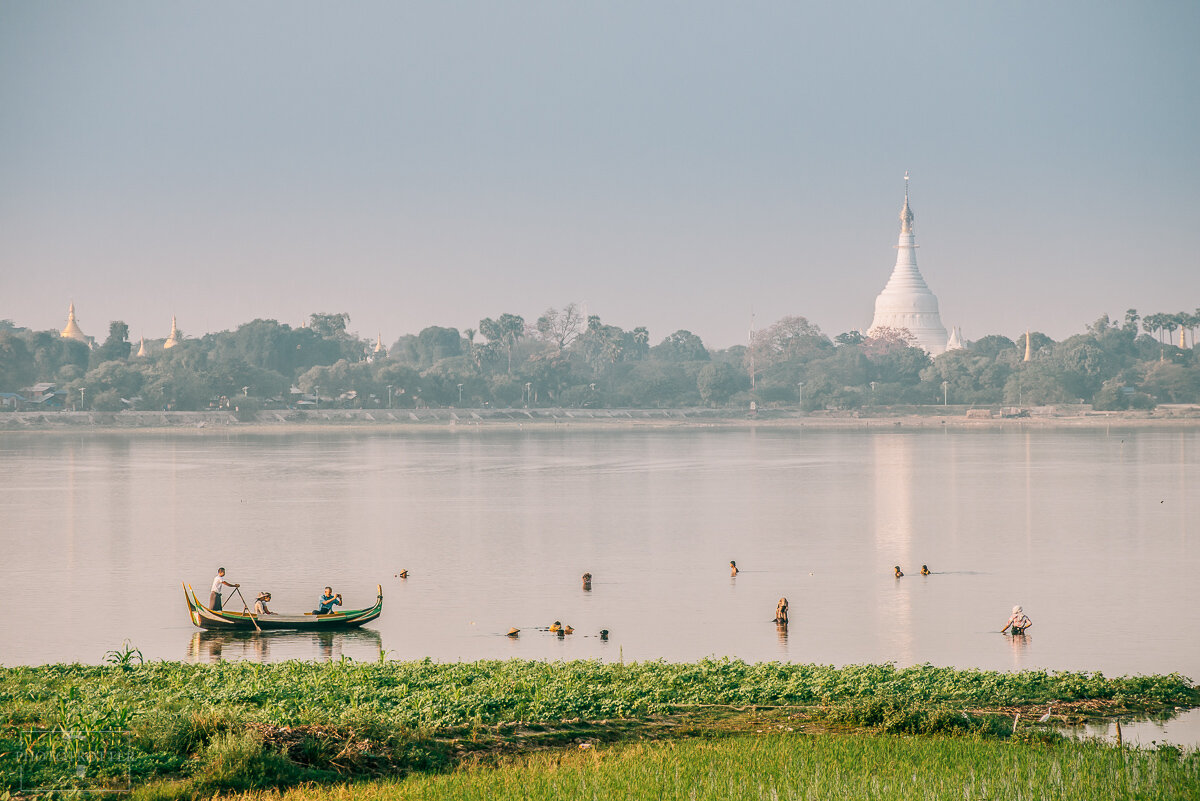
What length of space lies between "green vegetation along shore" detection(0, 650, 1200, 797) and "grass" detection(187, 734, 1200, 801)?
0.12m

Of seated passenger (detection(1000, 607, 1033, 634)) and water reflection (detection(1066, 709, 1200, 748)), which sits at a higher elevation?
water reflection (detection(1066, 709, 1200, 748))

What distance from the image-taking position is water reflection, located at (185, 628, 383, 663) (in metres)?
21.3

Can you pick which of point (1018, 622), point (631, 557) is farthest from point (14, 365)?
point (1018, 622)

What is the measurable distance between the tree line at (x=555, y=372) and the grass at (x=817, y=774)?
5243 inches

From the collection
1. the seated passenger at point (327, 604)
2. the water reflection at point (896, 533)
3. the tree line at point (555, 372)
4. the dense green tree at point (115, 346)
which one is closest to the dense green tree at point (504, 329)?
the tree line at point (555, 372)

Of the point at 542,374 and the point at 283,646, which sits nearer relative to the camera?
the point at 283,646

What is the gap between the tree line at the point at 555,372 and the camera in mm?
145625

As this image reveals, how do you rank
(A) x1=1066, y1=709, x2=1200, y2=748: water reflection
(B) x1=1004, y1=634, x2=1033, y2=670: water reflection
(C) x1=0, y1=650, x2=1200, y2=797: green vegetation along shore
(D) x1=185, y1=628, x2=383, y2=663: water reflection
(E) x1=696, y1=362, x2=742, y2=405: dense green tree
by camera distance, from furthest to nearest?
(E) x1=696, y1=362, x2=742, y2=405: dense green tree
(D) x1=185, y1=628, x2=383, y2=663: water reflection
(B) x1=1004, y1=634, x2=1033, y2=670: water reflection
(A) x1=1066, y1=709, x2=1200, y2=748: water reflection
(C) x1=0, y1=650, x2=1200, y2=797: green vegetation along shore

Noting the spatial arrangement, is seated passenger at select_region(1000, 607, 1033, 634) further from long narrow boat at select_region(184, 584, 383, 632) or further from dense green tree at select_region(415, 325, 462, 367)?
dense green tree at select_region(415, 325, 462, 367)

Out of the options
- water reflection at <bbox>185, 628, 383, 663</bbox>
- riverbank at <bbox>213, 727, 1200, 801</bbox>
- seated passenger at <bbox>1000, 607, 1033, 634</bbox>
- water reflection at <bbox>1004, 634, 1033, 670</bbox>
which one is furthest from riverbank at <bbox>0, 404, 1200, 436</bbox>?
riverbank at <bbox>213, 727, 1200, 801</bbox>

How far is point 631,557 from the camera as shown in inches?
1401

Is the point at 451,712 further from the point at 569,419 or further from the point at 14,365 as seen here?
the point at 569,419

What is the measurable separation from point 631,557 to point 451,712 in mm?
21252

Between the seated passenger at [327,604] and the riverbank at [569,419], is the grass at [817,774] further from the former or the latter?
the riverbank at [569,419]
